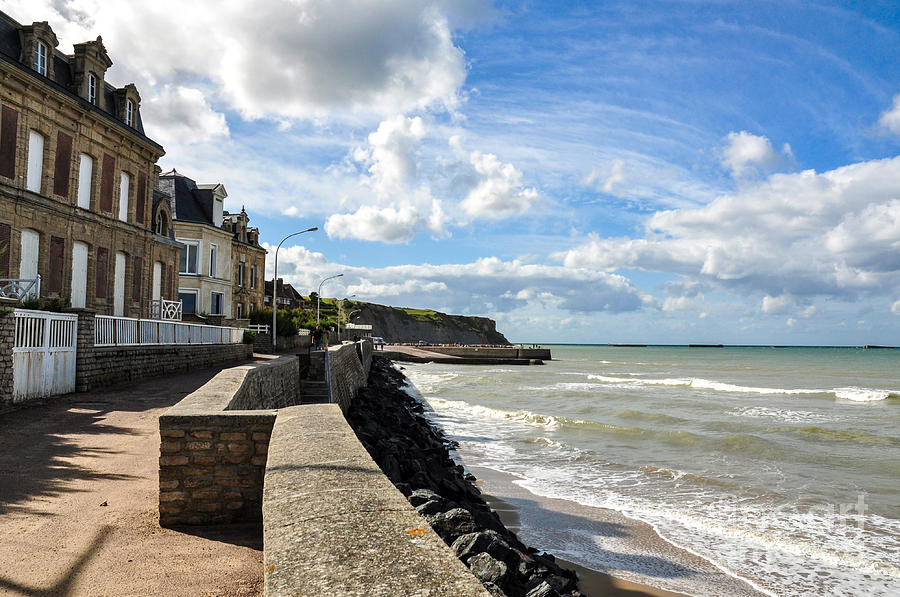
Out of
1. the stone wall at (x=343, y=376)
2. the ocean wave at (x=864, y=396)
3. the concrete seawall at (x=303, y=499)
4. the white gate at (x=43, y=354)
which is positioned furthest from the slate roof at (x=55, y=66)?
the ocean wave at (x=864, y=396)

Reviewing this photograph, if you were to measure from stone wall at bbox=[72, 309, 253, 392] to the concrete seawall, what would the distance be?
693 centimetres

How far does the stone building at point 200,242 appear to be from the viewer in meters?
35.1

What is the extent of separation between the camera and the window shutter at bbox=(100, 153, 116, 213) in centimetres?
2136

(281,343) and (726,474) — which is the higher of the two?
(281,343)

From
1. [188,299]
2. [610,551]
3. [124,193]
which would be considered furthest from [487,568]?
[188,299]

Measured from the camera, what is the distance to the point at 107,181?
2172cm

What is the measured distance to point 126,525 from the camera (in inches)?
218

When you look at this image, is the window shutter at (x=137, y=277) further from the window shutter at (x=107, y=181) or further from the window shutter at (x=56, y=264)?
the window shutter at (x=56, y=264)

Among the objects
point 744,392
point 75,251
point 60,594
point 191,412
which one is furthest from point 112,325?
point 744,392

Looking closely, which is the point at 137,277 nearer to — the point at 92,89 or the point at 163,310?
the point at 163,310

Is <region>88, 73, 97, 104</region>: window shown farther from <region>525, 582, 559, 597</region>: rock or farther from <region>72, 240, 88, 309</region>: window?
<region>525, 582, 559, 597</region>: rock

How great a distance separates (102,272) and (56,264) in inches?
87.3

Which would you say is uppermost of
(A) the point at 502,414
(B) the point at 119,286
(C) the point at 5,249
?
(C) the point at 5,249

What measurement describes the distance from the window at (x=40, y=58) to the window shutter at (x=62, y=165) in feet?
6.14
